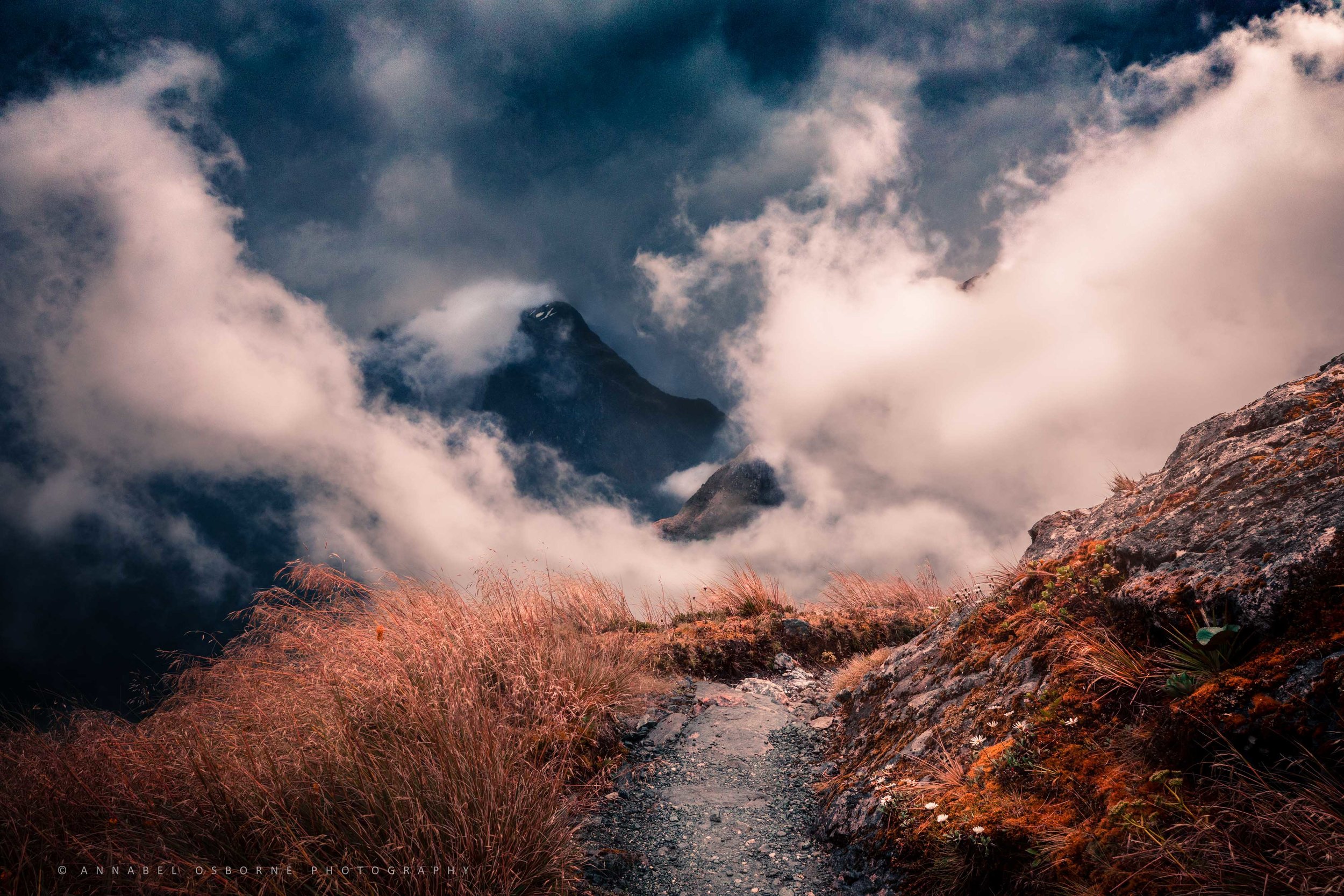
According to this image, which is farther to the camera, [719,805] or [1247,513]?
[719,805]

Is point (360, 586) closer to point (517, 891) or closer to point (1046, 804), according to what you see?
point (517, 891)

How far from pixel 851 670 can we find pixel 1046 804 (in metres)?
4.64

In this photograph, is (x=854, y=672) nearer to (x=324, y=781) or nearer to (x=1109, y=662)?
(x=1109, y=662)

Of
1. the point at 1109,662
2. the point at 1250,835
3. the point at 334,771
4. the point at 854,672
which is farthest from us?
the point at 854,672

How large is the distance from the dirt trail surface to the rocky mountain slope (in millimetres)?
378

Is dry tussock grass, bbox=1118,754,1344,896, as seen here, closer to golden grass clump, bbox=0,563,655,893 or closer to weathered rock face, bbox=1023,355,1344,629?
weathered rock face, bbox=1023,355,1344,629

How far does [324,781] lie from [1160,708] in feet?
13.9

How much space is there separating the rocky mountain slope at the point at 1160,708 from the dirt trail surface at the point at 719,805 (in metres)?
0.38

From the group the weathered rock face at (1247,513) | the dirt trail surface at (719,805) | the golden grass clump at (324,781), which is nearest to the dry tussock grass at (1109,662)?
the weathered rock face at (1247,513)

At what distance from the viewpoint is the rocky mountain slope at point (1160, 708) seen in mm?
1952

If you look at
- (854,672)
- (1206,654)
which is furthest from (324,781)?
(854,672)

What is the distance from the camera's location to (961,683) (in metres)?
3.92

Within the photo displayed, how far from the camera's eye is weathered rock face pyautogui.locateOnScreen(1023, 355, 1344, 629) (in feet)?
7.98

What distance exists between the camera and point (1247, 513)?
286 centimetres
